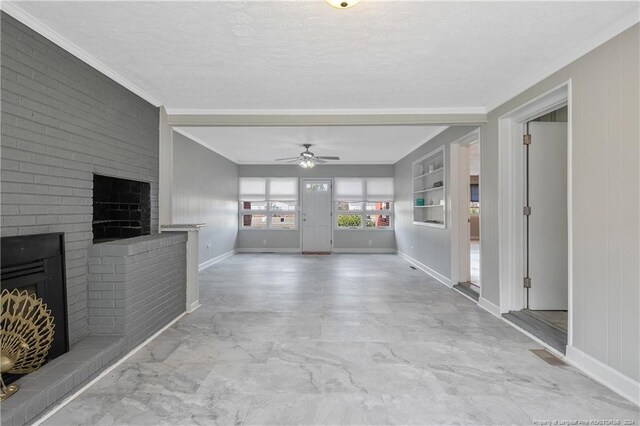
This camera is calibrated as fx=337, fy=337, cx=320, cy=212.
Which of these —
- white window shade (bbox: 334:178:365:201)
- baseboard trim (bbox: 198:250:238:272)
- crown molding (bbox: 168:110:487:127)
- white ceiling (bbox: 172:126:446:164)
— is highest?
white ceiling (bbox: 172:126:446:164)

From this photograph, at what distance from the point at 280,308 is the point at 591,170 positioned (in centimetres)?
327

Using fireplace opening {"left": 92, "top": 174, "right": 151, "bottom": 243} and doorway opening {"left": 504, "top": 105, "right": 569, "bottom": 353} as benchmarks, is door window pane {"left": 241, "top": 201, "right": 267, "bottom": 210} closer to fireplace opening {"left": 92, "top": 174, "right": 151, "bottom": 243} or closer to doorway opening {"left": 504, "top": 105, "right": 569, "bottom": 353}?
fireplace opening {"left": 92, "top": 174, "right": 151, "bottom": 243}

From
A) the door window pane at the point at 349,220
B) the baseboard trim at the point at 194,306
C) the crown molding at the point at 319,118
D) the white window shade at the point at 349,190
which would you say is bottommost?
the baseboard trim at the point at 194,306

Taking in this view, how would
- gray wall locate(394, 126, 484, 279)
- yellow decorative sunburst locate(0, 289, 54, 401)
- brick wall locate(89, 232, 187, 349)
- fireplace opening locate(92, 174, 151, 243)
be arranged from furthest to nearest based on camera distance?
gray wall locate(394, 126, 484, 279), fireplace opening locate(92, 174, 151, 243), brick wall locate(89, 232, 187, 349), yellow decorative sunburst locate(0, 289, 54, 401)

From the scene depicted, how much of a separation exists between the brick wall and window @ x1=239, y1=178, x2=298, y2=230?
5.92 metres

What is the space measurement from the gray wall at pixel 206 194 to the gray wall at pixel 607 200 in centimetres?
517

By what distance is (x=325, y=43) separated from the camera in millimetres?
2473

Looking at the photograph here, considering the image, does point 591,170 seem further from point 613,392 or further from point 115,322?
point 115,322

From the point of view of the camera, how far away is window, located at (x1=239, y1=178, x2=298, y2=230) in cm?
929

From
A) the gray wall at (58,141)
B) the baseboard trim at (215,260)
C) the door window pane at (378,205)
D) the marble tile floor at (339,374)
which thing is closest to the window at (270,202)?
the baseboard trim at (215,260)

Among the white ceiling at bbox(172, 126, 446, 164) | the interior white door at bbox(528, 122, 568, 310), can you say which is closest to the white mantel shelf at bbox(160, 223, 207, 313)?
the white ceiling at bbox(172, 126, 446, 164)

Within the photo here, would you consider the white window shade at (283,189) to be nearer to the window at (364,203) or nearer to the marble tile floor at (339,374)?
the window at (364,203)

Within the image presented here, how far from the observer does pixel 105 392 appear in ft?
7.24

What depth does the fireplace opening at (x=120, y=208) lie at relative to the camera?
3.22 meters
